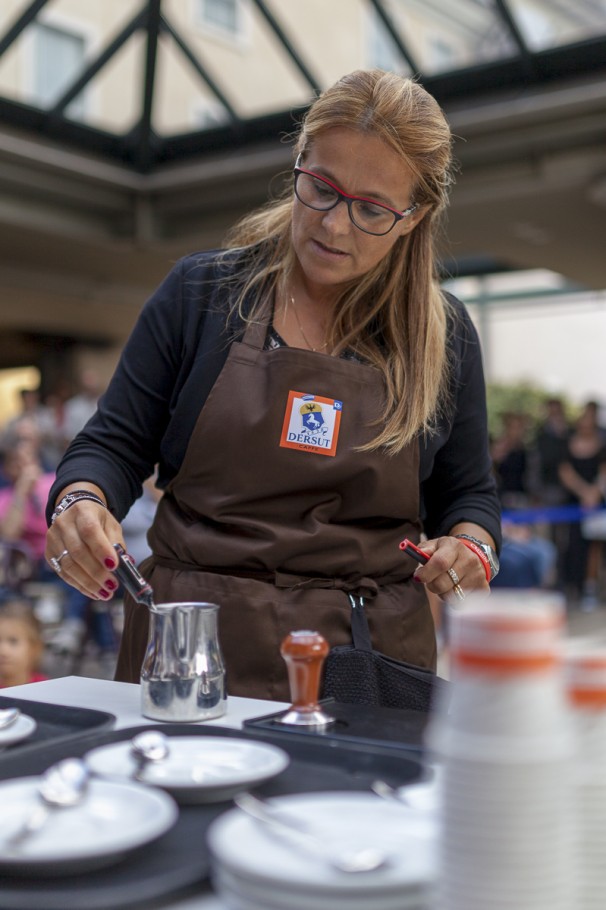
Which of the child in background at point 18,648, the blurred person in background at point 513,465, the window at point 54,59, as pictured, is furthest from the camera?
the blurred person in background at point 513,465

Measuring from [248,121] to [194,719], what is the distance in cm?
648

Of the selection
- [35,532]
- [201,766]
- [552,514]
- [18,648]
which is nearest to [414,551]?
[201,766]

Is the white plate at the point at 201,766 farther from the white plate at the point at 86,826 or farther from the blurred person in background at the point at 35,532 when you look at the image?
the blurred person in background at the point at 35,532

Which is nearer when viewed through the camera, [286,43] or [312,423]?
[312,423]

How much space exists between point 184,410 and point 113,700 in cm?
42

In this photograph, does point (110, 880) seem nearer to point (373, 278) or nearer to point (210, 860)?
point (210, 860)

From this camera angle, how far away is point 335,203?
4.36 ft

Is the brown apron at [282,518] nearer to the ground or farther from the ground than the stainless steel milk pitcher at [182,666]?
farther from the ground

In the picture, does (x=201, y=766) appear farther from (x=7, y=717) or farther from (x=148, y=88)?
(x=148, y=88)

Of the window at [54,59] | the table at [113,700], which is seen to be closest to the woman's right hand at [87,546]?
the table at [113,700]

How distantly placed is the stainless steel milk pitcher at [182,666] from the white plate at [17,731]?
0.39 ft

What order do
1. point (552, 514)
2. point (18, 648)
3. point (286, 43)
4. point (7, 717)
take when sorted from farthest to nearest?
point (552, 514)
point (286, 43)
point (18, 648)
point (7, 717)

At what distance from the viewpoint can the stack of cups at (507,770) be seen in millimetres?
449

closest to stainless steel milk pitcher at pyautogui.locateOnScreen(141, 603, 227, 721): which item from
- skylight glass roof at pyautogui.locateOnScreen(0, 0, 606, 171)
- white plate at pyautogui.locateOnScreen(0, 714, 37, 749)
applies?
white plate at pyautogui.locateOnScreen(0, 714, 37, 749)
